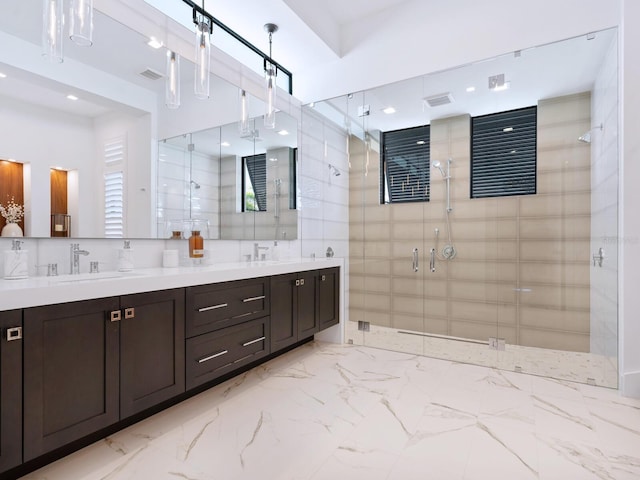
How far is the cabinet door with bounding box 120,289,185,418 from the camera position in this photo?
5.67 feet

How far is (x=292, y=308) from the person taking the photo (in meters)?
2.95

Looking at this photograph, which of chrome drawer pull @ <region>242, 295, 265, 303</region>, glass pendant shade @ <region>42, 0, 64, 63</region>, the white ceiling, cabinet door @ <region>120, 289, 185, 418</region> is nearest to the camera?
glass pendant shade @ <region>42, 0, 64, 63</region>

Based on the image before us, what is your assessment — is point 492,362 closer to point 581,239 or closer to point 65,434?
point 581,239

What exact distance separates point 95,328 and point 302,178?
251cm

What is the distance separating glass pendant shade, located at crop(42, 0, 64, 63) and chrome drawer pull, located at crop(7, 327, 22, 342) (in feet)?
3.81

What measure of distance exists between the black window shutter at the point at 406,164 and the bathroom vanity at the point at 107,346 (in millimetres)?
1559

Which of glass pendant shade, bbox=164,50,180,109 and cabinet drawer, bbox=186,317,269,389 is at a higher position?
glass pendant shade, bbox=164,50,180,109

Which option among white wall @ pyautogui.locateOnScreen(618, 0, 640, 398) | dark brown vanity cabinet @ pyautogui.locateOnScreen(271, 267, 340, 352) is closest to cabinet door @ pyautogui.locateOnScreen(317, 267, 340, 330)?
dark brown vanity cabinet @ pyautogui.locateOnScreen(271, 267, 340, 352)

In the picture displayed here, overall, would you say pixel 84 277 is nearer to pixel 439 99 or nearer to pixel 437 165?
pixel 437 165

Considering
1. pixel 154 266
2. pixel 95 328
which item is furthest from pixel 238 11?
pixel 95 328

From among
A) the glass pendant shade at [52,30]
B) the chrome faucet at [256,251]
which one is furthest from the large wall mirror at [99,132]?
the chrome faucet at [256,251]

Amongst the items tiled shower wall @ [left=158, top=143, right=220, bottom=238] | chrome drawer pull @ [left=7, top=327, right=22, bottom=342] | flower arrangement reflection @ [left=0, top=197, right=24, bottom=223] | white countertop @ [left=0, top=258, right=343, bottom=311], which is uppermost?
tiled shower wall @ [left=158, top=143, right=220, bottom=238]

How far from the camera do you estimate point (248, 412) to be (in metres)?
2.16

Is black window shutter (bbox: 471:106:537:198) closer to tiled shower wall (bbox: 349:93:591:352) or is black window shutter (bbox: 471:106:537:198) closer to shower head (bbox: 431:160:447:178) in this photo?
tiled shower wall (bbox: 349:93:591:352)
